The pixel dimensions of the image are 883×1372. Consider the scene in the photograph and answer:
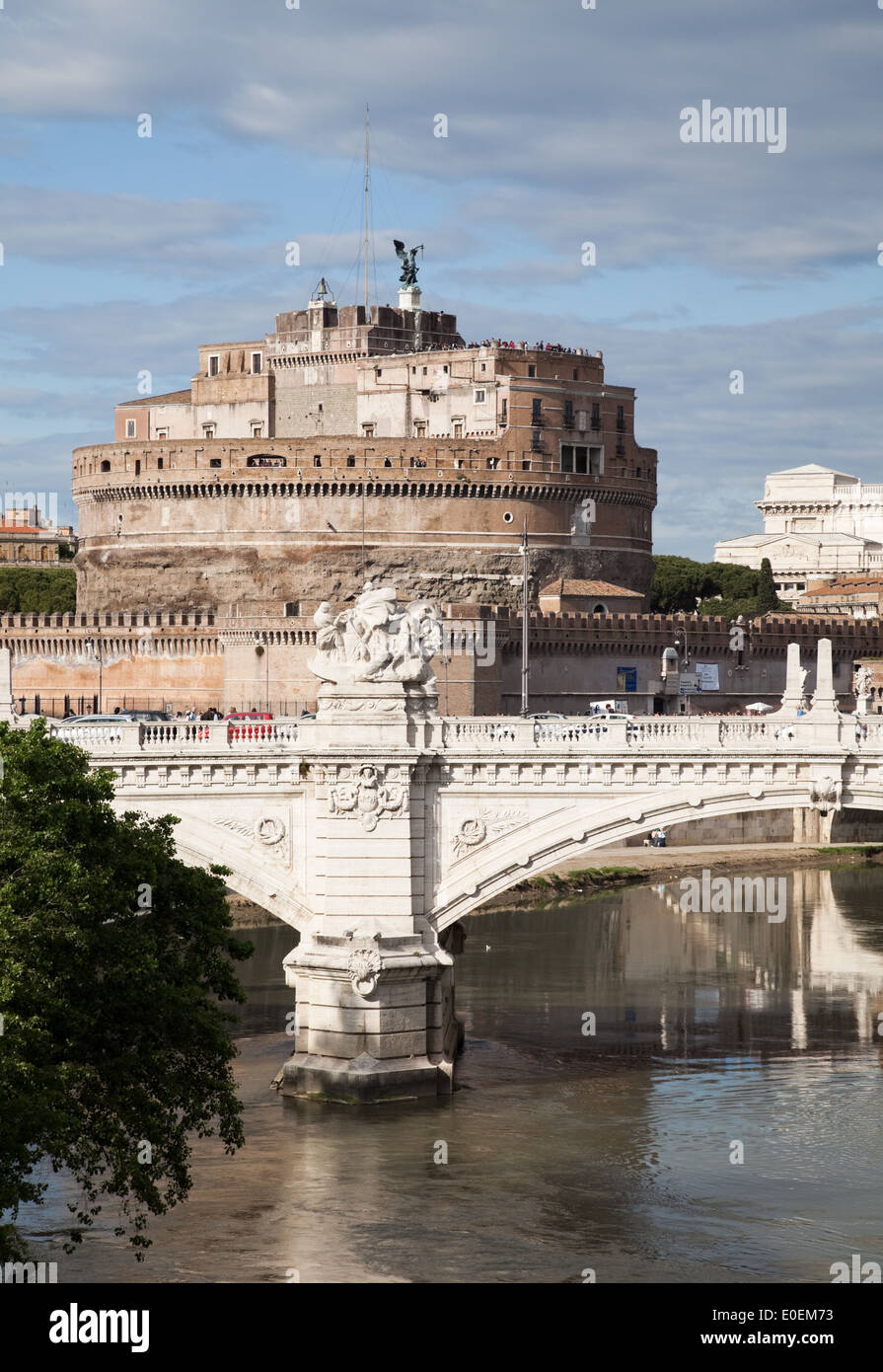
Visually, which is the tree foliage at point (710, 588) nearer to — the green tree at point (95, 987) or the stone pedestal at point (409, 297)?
the stone pedestal at point (409, 297)

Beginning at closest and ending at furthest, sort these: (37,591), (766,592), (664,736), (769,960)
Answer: (664,736) → (769,960) → (37,591) → (766,592)

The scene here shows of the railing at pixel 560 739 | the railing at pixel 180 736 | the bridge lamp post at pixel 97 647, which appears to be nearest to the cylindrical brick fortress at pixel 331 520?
the bridge lamp post at pixel 97 647

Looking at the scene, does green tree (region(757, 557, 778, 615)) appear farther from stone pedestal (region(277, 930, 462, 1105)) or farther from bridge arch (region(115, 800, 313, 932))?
stone pedestal (region(277, 930, 462, 1105))

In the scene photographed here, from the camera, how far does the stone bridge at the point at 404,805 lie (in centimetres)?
3028

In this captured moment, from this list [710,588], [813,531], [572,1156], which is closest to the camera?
[572,1156]

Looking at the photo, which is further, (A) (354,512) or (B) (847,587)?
(B) (847,587)

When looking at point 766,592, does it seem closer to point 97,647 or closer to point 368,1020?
point 97,647

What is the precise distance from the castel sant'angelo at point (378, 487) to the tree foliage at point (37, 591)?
31.2 ft

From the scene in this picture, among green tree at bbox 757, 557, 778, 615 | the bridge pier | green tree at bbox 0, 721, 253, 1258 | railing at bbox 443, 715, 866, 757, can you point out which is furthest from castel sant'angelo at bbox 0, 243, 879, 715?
green tree at bbox 0, 721, 253, 1258

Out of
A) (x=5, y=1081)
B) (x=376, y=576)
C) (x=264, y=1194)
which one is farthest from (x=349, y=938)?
(x=376, y=576)

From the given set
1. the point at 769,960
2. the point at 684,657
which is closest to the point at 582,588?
the point at 684,657

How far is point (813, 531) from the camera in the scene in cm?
14850

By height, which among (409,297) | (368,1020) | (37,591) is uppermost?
(409,297)

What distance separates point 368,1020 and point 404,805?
313 centimetres
